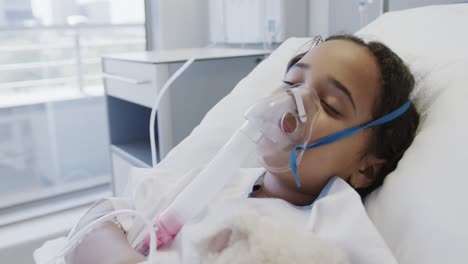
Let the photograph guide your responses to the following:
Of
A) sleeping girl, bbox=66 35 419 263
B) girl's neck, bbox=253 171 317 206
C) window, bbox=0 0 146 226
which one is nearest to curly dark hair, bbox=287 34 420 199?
sleeping girl, bbox=66 35 419 263

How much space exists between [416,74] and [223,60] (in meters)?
0.96

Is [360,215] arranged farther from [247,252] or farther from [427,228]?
[247,252]

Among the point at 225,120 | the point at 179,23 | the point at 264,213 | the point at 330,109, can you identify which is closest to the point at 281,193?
the point at 264,213

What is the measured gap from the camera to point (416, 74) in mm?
878

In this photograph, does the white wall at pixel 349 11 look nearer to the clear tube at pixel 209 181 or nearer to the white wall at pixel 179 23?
the white wall at pixel 179 23

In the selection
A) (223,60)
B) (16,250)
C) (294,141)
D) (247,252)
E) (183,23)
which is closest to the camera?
(247,252)

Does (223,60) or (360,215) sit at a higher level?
(223,60)

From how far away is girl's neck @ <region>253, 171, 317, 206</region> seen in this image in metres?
0.84

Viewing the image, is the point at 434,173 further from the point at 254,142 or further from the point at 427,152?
the point at 254,142

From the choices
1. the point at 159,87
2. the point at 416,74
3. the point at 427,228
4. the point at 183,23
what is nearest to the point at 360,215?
the point at 427,228

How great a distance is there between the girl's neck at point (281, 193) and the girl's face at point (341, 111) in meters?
0.02

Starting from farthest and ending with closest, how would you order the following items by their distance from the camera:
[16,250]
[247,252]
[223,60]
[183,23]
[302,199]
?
[183,23] < [16,250] < [223,60] < [302,199] < [247,252]

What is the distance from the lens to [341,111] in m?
0.78

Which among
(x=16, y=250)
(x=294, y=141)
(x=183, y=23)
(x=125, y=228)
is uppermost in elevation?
(x=183, y=23)
